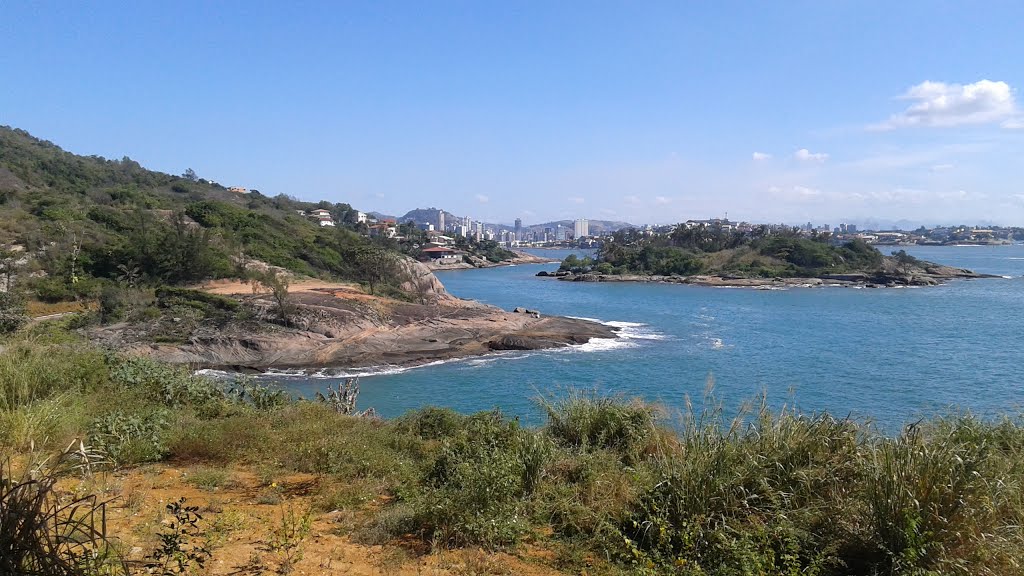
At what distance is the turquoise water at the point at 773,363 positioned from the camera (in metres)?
20.2

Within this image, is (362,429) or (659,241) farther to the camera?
(659,241)

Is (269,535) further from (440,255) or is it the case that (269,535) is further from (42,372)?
(440,255)

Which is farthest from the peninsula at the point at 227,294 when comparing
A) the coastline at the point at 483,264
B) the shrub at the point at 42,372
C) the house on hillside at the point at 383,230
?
the house on hillside at the point at 383,230

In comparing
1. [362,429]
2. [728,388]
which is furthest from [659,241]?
[362,429]

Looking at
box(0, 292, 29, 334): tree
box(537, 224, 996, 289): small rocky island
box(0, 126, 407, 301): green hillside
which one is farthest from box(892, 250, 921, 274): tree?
box(0, 292, 29, 334): tree

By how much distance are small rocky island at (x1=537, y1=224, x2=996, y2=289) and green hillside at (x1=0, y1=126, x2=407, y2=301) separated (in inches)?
1546

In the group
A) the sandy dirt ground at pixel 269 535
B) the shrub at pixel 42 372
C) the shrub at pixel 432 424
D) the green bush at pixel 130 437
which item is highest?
the shrub at pixel 42 372

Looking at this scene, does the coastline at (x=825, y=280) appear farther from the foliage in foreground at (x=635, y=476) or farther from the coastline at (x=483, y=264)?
the foliage in foreground at (x=635, y=476)

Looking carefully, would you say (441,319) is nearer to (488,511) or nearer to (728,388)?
(728,388)

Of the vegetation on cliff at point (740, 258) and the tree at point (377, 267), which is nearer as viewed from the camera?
the tree at point (377, 267)

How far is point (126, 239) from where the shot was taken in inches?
1353

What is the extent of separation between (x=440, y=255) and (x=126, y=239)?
65.2 metres

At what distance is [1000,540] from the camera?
11.6 feet

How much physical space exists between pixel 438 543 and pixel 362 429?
11.6 ft
